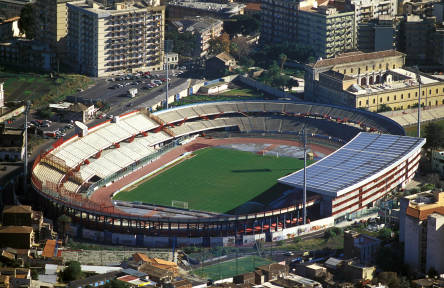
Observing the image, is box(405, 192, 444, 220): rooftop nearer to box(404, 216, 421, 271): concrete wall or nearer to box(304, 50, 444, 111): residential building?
box(404, 216, 421, 271): concrete wall

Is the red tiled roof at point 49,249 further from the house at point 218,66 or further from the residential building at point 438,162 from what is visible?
the house at point 218,66

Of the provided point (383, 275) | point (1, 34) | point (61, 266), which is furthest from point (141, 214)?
point (1, 34)

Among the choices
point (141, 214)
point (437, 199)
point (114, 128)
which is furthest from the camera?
point (114, 128)

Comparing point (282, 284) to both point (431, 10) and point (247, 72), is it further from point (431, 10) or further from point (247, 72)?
point (431, 10)

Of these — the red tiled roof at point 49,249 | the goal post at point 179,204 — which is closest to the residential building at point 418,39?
the goal post at point 179,204

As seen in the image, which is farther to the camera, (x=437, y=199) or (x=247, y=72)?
(x=247, y=72)

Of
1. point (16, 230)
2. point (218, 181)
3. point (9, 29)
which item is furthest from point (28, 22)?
point (16, 230)

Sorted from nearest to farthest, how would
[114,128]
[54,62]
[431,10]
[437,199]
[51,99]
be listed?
[437,199] < [114,128] < [51,99] < [54,62] < [431,10]
